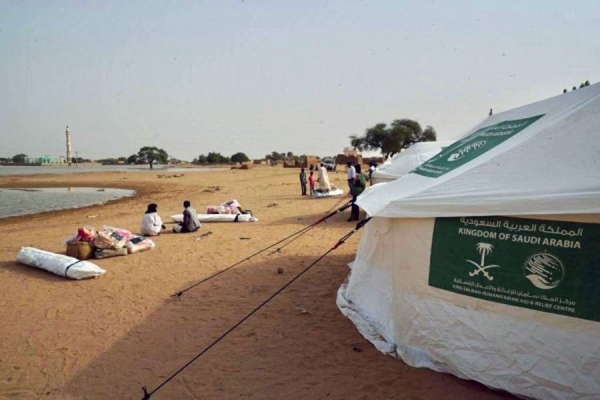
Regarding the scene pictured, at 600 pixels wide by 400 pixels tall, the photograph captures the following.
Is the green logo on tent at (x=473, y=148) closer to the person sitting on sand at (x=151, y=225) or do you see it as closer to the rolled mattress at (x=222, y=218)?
the person sitting on sand at (x=151, y=225)

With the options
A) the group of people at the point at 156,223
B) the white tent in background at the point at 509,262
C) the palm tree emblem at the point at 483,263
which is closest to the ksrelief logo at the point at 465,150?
the white tent in background at the point at 509,262

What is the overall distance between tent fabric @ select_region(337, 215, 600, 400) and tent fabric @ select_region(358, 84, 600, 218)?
0.80ft

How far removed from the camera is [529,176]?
3.40 m

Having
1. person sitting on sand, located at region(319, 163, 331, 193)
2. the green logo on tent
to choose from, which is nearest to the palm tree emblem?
the green logo on tent

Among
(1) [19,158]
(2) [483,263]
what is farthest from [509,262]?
(1) [19,158]

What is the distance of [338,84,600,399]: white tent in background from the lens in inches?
117

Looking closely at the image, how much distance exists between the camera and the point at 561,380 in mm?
Result: 3025

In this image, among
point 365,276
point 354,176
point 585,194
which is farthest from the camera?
point 354,176

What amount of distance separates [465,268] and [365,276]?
5.50ft

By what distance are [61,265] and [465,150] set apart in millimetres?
7256

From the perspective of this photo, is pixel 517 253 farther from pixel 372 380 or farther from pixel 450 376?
pixel 372 380

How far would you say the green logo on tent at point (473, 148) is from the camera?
4.40 m

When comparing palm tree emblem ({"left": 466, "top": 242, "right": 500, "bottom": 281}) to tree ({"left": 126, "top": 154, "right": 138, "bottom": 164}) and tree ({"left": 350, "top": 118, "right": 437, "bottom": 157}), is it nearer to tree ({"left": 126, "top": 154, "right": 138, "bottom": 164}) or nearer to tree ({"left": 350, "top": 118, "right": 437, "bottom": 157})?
tree ({"left": 350, "top": 118, "right": 437, "bottom": 157})

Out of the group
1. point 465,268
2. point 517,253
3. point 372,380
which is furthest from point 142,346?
point 517,253
